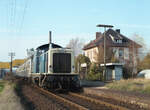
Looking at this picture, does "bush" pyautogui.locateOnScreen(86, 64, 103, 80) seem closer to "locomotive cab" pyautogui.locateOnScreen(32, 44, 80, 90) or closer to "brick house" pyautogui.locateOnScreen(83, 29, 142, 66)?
"brick house" pyautogui.locateOnScreen(83, 29, 142, 66)

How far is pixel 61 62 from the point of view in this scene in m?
17.6

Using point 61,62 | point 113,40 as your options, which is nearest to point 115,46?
point 113,40

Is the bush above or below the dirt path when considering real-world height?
above

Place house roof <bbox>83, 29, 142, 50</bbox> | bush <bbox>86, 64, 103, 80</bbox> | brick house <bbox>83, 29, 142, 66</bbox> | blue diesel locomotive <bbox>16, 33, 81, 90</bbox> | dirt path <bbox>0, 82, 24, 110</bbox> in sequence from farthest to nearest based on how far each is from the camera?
house roof <bbox>83, 29, 142, 50</bbox>, brick house <bbox>83, 29, 142, 66</bbox>, bush <bbox>86, 64, 103, 80</bbox>, blue diesel locomotive <bbox>16, 33, 81, 90</bbox>, dirt path <bbox>0, 82, 24, 110</bbox>

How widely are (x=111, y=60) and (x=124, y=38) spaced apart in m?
16.4

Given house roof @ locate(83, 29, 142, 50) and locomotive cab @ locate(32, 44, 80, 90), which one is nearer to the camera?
locomotive cab @ locate(32, 44, 80, 90)

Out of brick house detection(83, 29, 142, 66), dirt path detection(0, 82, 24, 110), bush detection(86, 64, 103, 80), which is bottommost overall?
dirt path detection(0, 82, 24, 110)

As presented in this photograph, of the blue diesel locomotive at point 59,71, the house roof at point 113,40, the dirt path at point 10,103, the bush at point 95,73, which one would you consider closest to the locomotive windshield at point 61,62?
the blue diesel locomotive at point 59,71

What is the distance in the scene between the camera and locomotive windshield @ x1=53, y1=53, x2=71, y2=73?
688 inches

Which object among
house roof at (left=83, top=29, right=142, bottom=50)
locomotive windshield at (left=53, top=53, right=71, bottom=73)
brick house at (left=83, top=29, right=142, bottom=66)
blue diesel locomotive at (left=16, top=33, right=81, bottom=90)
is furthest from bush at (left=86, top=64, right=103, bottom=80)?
locomotive windshield at (left=53, top=53, right=71, bottom=73)

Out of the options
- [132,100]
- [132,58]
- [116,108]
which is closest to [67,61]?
[132,100]

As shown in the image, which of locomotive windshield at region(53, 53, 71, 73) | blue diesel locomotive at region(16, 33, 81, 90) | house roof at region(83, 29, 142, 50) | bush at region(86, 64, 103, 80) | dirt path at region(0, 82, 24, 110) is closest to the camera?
dirt path at region(0, 82, 24, 110)

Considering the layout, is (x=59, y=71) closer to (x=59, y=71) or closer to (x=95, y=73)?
(x=59, y=71)

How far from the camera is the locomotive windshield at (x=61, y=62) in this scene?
17.5 meters
